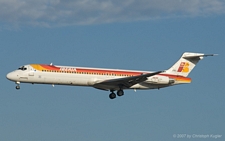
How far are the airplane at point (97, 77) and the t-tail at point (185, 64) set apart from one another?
11.2 inches

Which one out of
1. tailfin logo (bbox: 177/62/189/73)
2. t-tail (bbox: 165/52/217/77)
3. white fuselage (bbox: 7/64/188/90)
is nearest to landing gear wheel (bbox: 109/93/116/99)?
white fuselage (bbox: 7/64/188/90)

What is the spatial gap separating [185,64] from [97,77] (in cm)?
1036

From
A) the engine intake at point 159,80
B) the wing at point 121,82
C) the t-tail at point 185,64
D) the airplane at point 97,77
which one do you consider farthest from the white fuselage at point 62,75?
the t-tail at point 185,64

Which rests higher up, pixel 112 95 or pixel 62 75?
pixel 62 75

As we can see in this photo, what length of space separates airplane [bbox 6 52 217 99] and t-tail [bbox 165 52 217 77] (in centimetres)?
28

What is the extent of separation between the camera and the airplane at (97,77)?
1951 inches

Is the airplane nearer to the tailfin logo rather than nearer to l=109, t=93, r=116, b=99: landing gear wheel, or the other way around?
l=109, t=93, r=116, b=99: landing gear wheel

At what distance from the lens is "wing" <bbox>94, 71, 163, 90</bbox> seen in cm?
5028

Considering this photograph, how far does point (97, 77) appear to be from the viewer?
50.9 meters

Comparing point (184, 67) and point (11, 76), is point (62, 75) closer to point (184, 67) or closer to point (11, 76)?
point (11, 76)

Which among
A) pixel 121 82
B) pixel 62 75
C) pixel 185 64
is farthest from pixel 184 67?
pixel 62 75

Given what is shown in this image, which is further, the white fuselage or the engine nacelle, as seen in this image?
the engine nacelle

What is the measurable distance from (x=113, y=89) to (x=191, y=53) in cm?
958

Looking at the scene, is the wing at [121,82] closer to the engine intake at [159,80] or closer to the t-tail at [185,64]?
the engine intake at [159,80]
